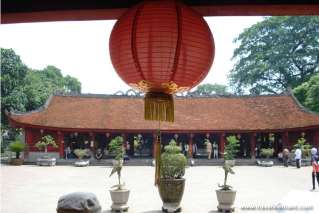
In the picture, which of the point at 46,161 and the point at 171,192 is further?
the point at 46,161

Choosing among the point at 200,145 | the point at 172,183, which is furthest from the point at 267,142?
the point at 172,183

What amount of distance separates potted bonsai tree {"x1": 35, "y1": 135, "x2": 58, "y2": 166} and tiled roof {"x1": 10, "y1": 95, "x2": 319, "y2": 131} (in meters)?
0.82

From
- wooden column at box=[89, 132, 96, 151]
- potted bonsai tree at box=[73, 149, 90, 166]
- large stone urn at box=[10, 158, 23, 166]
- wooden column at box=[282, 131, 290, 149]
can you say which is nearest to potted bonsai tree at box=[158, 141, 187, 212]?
potted bonsai tree at box=[73, 149, 90, 166]

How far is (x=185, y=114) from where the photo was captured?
81.1ft

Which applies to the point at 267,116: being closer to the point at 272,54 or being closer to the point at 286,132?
the point at 286,132

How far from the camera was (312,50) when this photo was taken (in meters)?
38.0

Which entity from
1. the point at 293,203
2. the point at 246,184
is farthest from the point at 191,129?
the point at 293,203

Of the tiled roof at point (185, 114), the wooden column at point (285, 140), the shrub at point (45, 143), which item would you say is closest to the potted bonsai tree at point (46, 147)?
the shrub at point (45, 143)

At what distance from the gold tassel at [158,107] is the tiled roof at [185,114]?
2022 cm

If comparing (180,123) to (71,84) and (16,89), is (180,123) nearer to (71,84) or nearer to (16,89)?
(16,89)

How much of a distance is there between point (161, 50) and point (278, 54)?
126ft

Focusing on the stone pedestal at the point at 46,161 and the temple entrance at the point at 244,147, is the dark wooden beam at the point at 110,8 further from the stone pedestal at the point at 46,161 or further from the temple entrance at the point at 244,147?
the temple entrance at the point at 244,147

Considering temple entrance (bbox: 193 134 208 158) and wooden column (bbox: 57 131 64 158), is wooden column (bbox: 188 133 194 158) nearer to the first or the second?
temple entrance (bbox: 193 134 208 158)

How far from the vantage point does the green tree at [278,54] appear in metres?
38.4
